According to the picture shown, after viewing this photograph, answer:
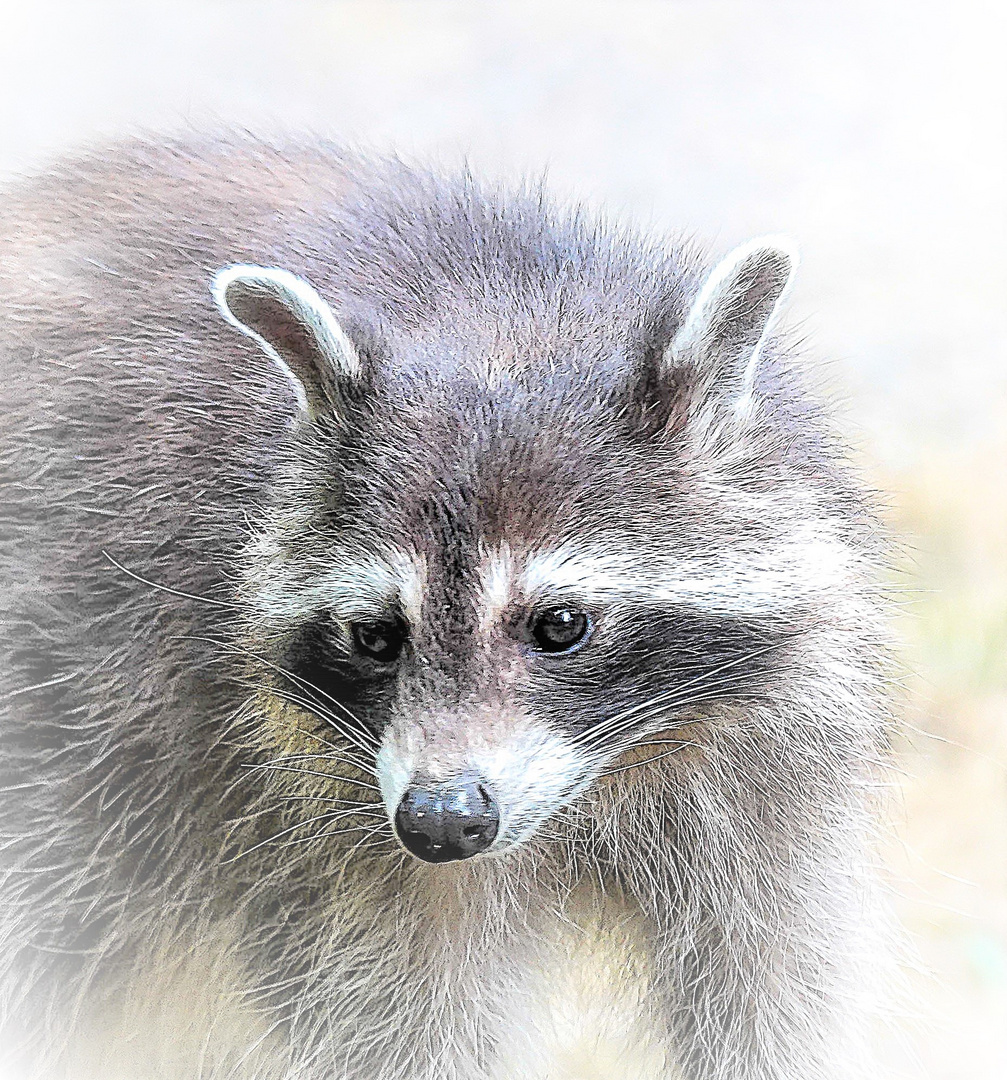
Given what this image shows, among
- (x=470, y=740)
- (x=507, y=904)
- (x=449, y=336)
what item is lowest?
(x=507, y=904)

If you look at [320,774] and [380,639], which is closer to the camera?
[380,639]

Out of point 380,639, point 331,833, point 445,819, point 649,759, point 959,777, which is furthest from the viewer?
point 959,777

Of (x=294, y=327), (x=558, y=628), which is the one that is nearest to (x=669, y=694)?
(x=558, y=628)

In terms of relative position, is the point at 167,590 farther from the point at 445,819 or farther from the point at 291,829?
the point at 445,819

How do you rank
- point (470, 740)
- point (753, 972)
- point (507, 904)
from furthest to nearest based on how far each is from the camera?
point (753, 972) < point (507, 904) < point (470, 740)

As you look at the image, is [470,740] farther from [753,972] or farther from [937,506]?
[937,506]

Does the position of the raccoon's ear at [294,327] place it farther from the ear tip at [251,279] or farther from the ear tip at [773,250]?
the ear tip at [773,250]

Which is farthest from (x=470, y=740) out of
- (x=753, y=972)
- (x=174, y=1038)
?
(x=174, y=1038)

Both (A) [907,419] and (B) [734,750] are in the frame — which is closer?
(B) [734,750]
